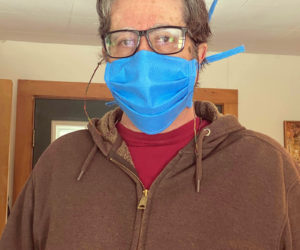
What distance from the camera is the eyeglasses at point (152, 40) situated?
92 centimetres

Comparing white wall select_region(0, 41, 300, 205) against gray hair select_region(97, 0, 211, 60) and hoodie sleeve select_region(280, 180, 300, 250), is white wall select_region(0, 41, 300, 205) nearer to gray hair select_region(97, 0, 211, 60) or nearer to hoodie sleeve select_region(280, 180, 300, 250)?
gray hair select_region(97, 0, 211, 60)

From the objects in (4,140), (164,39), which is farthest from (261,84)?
(164,39)

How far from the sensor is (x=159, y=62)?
92 centimetres

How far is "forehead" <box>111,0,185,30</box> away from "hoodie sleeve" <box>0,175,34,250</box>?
44 cm

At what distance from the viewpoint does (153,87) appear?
2.99 ft

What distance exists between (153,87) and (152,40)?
4.1 inches

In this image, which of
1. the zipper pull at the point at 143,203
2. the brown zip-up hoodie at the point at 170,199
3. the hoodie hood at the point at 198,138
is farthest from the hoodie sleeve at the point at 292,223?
the zipper pull at the point at 143,203

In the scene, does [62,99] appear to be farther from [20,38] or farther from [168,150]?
[168,150]

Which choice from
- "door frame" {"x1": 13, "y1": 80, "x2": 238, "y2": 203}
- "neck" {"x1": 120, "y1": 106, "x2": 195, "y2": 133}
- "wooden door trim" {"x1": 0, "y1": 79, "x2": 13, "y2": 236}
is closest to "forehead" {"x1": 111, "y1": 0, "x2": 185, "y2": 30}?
"neck" {"x1": 120, "y1": 106, "x2": 195, "y2": 133}

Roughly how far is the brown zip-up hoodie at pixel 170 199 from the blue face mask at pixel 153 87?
9cm

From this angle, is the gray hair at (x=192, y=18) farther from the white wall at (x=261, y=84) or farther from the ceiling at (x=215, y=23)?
the white wall at (x=261, y=84)

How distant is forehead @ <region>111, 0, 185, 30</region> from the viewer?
92 centimetres

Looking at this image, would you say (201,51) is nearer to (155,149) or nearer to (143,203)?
(155,149)

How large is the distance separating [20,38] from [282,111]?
194 cm
